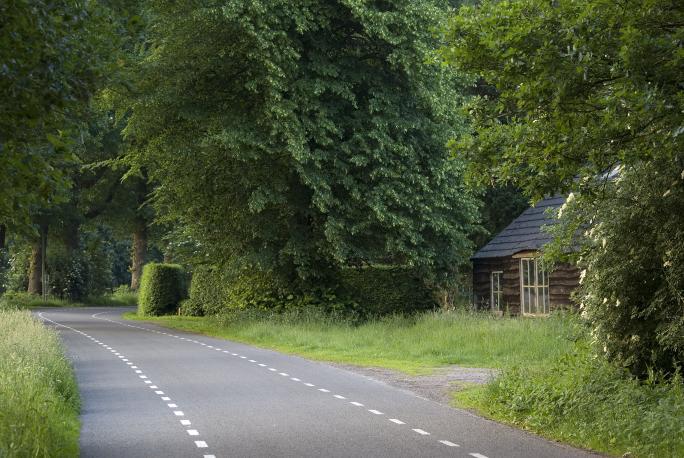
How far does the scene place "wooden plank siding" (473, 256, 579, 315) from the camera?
32981 mm

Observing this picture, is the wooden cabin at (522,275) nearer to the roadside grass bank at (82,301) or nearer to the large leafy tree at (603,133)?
the large leafy tree at (603,133)

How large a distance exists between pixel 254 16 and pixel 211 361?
13.0 m

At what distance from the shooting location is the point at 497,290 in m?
38.2

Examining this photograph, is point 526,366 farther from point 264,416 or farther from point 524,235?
point 524,235

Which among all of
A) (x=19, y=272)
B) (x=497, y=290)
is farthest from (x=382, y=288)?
(x=19, y=272)

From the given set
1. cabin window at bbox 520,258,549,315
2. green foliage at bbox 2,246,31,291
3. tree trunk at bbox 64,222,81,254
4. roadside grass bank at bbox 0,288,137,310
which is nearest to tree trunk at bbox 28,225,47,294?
roadside grass bank at bbox 0,288,137,310

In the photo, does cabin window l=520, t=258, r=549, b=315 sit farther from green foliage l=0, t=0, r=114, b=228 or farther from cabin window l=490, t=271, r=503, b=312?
green foliage l=0, t=0, r=114, b=228

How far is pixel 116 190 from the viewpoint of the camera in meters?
68.2

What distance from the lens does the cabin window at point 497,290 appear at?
37.8m

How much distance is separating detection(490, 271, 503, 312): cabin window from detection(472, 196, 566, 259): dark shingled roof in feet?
2.94

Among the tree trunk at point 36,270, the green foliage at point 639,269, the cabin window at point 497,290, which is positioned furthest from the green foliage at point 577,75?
the tree trunk at point 36,270

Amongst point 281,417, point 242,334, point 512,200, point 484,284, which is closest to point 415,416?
point 281,417

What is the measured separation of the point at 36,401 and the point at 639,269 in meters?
8.25

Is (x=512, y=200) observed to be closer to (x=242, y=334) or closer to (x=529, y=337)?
(x=242, y=334)
